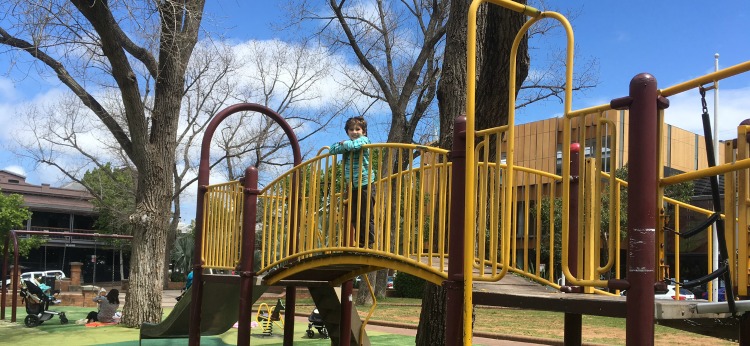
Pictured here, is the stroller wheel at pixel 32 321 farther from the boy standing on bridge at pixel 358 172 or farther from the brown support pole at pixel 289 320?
the boy standing on bridge at pixel 358 172

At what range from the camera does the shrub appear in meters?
32.8

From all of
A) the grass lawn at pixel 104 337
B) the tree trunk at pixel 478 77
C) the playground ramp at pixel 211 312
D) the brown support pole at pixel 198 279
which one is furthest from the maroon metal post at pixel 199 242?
the grass lawn at pixel 104 337

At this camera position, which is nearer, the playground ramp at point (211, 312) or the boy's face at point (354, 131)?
the boy's face at point (354, 131)

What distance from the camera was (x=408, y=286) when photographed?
3294cm

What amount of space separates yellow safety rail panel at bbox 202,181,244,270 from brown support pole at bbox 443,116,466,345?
12.7ft

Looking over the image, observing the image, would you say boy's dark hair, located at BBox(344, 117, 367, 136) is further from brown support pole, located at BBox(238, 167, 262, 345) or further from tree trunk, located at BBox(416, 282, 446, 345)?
tree trunk, located at BBox(416, 282, 446, 345)

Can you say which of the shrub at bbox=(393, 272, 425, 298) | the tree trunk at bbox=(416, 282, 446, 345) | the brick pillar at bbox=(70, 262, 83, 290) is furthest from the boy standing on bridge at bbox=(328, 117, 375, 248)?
the shrub at bbox=(393, 272, 425, 298)

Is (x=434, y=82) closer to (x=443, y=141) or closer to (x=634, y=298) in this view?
(x=443, y=141)

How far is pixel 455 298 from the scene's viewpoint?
13.6ft

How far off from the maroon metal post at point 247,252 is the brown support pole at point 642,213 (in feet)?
15.8

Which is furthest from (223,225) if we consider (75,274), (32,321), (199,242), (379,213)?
(75,274)

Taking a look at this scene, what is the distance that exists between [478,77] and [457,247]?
12.3 feet

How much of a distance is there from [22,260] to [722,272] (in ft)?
189

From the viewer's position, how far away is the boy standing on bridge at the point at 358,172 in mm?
5758
